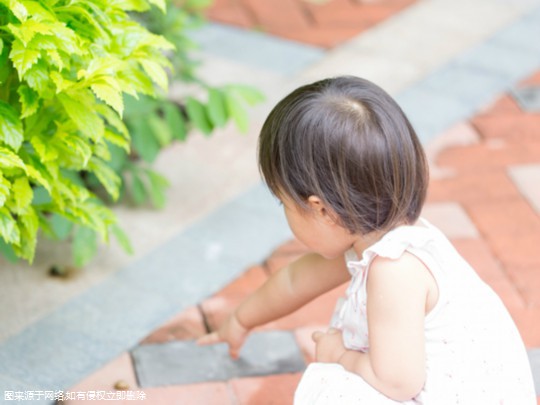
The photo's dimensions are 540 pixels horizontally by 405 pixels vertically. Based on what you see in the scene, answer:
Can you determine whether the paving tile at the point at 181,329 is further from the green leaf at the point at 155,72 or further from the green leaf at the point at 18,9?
the green leaf at the point at 18,9

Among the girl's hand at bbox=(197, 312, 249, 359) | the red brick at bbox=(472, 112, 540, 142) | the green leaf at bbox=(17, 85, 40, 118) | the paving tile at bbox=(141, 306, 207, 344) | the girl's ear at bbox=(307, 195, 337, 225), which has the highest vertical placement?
the green leaf at bbox=(17, 85, 40, 118)

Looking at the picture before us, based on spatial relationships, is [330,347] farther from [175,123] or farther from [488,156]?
[488,156]

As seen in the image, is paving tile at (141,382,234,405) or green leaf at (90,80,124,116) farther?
paving tile at (141,382,234,405)

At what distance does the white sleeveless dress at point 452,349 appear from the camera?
1.82 metres

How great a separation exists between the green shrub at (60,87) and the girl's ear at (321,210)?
34cm

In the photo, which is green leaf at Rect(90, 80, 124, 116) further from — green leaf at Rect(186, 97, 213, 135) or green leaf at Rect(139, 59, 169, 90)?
green leaf at Rect(186, 97, 213, 135)

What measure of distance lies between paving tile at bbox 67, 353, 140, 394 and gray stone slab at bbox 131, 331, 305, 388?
0.02 metres

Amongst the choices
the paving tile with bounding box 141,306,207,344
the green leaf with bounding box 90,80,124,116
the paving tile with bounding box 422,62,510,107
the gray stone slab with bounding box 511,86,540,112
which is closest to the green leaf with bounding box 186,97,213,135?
the paving tile with bounding box 141,306,207,344

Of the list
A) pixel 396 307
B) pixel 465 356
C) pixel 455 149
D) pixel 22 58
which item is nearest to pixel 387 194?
pixel 396 307

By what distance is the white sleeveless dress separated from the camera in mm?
1821

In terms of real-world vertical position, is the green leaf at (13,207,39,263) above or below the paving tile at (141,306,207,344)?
above

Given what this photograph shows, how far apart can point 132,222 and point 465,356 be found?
4.08 feet

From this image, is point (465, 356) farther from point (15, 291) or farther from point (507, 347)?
point (15, 291)

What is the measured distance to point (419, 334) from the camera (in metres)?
1.77
